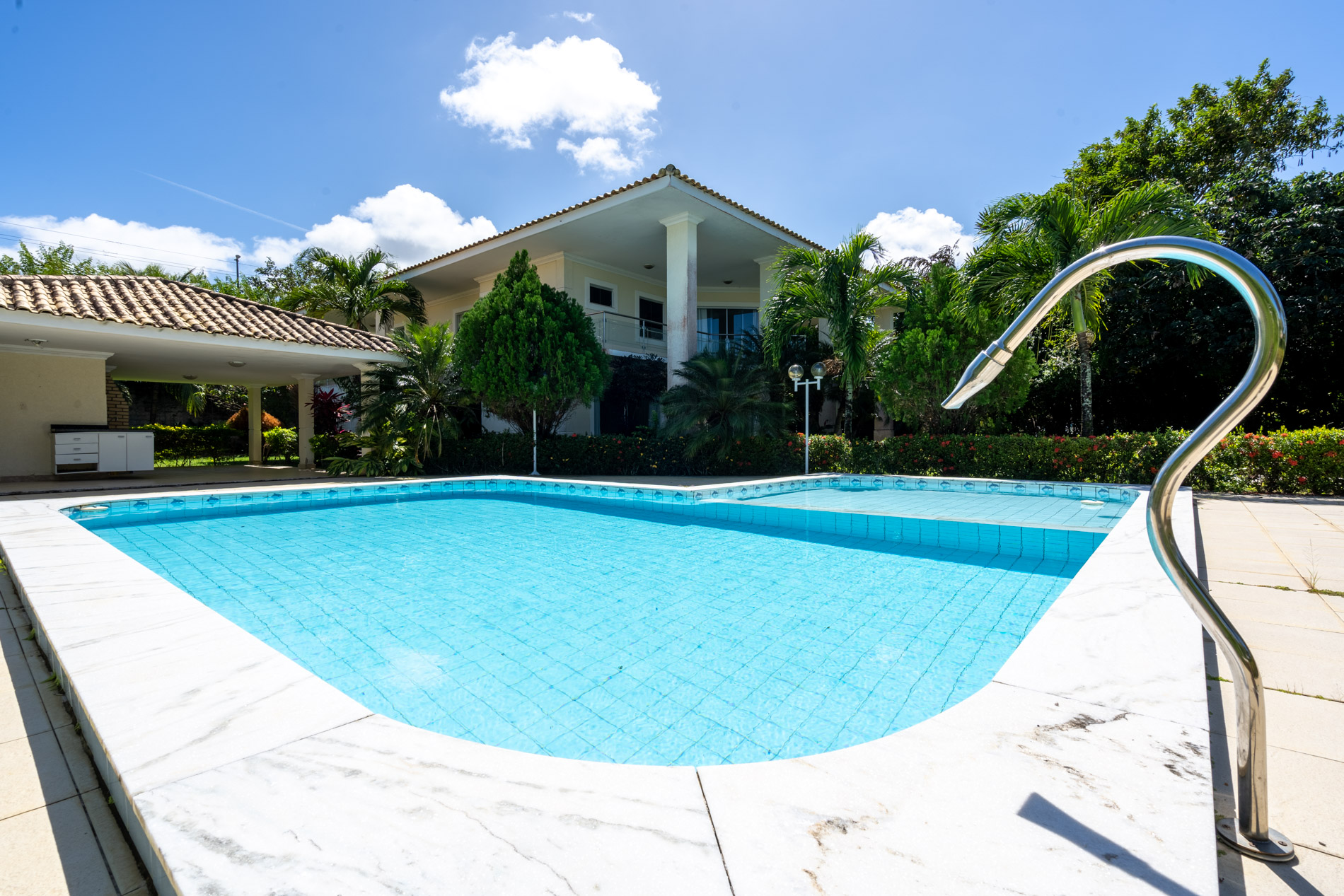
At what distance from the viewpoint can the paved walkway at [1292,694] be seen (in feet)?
4.43

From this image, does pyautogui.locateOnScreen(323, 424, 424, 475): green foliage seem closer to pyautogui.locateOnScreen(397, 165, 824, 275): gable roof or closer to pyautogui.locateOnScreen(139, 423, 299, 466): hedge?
pyautogui.locateOnScreen(397, 165, 824, 275): gable roof

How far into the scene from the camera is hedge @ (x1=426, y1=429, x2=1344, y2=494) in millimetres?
8969

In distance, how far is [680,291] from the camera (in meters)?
13.6

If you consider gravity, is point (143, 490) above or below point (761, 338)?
below

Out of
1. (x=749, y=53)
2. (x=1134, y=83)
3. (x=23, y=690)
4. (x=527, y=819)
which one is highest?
(x=1134, y=83)

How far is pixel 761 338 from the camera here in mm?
13633

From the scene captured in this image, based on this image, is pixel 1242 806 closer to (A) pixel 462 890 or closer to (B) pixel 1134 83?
(A) pixel 462 890

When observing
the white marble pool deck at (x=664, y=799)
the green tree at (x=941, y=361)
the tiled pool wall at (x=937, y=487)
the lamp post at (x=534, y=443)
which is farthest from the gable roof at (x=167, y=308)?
the green tree at (x=941, y=361)

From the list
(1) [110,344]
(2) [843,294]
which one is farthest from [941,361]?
(1) [110,344]

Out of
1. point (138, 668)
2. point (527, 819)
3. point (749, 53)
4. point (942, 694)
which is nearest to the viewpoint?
point (527, 819)

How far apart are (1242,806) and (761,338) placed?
12682 millimetres

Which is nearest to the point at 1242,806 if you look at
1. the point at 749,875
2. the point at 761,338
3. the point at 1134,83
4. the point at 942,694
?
the point at 749,875

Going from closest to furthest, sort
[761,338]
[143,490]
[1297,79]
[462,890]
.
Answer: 1. [462,890]
2. [143,490]
3. [761,338]
4. [1297,79]

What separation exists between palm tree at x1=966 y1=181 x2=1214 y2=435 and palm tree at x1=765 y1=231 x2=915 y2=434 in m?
1.92
